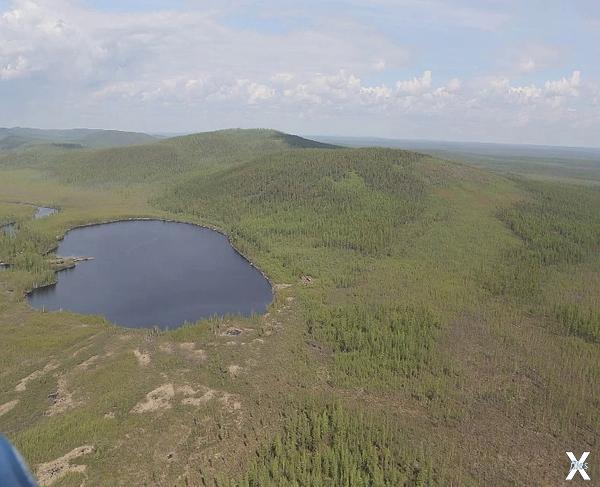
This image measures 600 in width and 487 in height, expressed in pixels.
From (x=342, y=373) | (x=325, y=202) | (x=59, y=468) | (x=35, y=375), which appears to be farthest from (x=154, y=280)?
(x=325, y=202)

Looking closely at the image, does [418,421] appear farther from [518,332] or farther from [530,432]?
[518,332]

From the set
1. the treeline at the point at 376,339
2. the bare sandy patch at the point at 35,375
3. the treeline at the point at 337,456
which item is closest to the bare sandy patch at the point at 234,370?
the treeline at the point at 337,456

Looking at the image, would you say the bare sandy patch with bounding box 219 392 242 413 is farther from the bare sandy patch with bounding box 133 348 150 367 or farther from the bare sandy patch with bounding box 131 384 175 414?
the bare sandy patch with bounding box 133 348 150 367

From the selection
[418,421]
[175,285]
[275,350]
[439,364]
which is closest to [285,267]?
[175,285]

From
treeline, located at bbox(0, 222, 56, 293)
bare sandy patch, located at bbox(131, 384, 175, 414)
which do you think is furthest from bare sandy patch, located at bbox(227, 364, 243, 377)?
treeline, located at bbox(0, 222, 56, 293)

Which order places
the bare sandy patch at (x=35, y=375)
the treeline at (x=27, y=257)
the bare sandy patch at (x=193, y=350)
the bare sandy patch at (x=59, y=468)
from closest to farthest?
the bare sandy patch at (x=59, y=468), the bare sandy patch at (x=35, y=375), the bare sandy patch at (x=193, y=350), the treeline at (x=27, y=257)

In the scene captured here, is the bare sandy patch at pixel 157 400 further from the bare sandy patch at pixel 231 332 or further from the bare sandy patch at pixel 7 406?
the bare sandy patch at pixel 231 332
